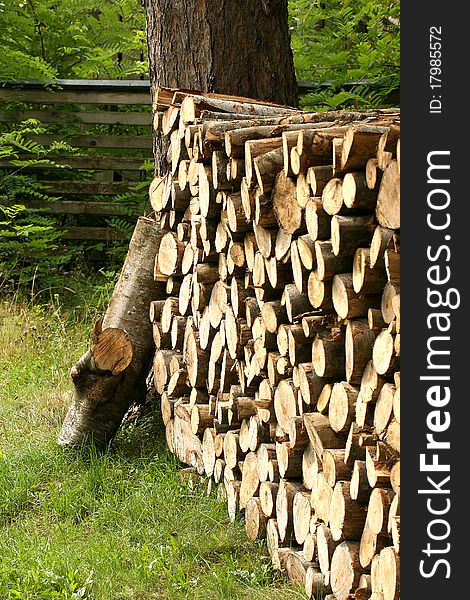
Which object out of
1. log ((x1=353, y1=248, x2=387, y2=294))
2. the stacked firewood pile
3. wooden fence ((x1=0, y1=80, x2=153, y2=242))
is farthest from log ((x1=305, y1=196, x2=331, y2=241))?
wooden fence ((x1=0, y1=80, x2=153, y2=242))

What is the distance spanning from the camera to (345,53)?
6879mm

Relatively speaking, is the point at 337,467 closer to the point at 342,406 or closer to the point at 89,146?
the point at 342,406

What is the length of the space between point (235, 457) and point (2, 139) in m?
3.99

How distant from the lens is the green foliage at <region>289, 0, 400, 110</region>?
22.1ft

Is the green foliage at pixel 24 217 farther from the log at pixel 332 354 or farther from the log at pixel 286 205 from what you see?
the log at pixel 332 354

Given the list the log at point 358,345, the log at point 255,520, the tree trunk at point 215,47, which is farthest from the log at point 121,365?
the log at point 358,345

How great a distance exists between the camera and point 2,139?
22.5 ft

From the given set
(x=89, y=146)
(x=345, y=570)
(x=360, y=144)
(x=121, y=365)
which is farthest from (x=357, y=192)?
(x=89, y=146)

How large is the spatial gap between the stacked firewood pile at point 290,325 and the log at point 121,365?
0.33ft

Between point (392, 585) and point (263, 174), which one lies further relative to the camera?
point (263, 174)

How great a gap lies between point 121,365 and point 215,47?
1.72 metres

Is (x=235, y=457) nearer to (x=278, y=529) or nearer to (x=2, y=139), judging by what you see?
(x=278, y=529)

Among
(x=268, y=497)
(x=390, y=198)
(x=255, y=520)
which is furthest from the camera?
(x=255, y=520)

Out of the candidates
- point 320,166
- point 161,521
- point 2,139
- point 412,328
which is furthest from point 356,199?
point 2,139
